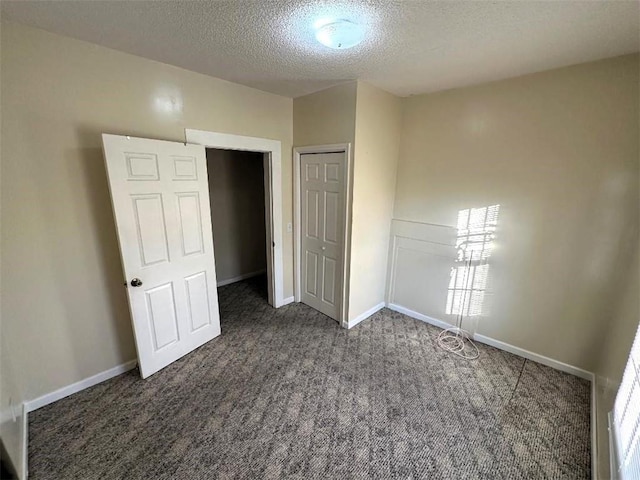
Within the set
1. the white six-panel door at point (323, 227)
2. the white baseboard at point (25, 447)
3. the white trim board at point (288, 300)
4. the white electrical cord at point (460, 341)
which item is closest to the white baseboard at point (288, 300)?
the white trim board at point (288, 300)

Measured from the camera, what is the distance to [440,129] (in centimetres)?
287

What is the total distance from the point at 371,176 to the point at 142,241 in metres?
2.16

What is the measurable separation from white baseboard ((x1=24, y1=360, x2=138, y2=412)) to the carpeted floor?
5 centimetres

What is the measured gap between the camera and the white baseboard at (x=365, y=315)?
10.4 feet

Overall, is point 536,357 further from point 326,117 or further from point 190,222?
point 190,222

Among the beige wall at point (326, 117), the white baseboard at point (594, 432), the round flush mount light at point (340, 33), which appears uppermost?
the round flush mount light at point (340, 33)

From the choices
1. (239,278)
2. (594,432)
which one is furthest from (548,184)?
(239,278)

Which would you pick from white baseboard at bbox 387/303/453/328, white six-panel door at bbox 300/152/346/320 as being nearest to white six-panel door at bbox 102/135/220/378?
white six-panel door at bbox 300/152/346/320

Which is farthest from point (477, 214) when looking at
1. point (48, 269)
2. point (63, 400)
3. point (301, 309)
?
point (63, 400)

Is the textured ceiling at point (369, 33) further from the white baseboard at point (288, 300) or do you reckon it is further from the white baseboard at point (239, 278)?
the white baseboard at point (239, 278)

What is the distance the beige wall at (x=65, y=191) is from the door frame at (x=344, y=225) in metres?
1.22

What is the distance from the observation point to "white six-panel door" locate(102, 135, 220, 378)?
2.03m

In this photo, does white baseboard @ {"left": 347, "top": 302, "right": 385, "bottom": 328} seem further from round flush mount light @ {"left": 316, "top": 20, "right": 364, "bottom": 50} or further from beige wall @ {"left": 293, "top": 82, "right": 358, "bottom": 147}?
round flush mount light @ {"left": 316, "top": 20, "right": 364, "bottom": 50}

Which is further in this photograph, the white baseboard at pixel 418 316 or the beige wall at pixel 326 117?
the white baseboard at pixel 418 316
